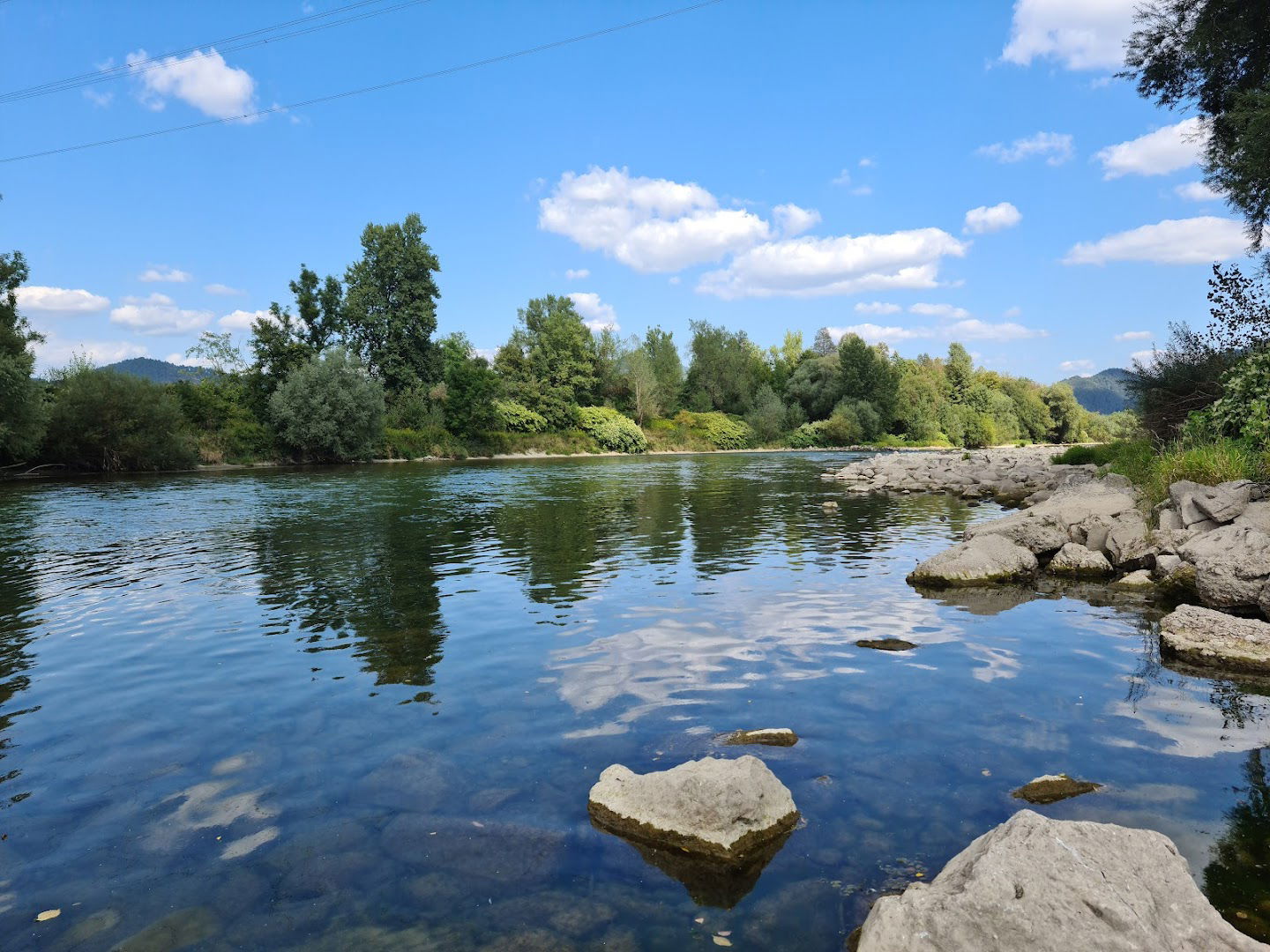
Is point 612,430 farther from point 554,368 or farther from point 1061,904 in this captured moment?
point 1061,904

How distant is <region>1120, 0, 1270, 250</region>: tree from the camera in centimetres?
1633

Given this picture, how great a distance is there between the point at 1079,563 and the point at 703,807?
11.7 meters

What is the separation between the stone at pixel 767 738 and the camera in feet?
21.1

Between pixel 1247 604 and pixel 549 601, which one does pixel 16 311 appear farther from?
pixel 1247 604

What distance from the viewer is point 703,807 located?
4945mm

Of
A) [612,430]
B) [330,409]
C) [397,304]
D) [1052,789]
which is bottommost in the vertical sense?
[1052,789]

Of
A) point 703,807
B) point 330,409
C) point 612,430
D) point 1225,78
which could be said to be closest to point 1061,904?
point 703,807

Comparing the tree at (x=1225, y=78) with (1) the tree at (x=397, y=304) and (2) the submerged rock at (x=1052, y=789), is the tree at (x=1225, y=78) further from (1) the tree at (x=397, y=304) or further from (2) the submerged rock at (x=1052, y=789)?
(1) the tree at (x=397, y=304)

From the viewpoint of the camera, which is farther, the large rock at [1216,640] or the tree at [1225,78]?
the tree at [1225,78]

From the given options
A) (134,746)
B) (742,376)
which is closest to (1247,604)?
(134,746)

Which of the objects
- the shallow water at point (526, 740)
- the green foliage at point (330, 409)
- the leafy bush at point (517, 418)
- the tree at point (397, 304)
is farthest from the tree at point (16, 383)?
the leafy bush at point (517, 418)

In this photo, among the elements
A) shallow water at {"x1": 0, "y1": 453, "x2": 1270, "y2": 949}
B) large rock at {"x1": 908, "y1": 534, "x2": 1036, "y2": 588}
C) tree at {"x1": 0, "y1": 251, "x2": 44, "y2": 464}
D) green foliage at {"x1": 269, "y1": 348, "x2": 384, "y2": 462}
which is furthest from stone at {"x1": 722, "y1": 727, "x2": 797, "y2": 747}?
green foliage at {"x1": 269, "y1": 348, "x2": 384, "y2": 462}

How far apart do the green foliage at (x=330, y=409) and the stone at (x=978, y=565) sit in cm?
5148

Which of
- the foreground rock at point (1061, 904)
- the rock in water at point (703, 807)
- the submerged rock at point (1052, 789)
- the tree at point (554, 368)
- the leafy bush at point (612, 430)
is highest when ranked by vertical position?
the tree at point (554, 368)
